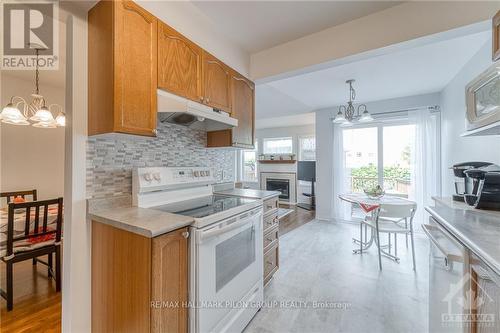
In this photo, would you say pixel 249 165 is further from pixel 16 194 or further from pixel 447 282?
pixel 447 282

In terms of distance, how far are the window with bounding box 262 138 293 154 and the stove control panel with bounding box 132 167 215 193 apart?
4968 millimetres

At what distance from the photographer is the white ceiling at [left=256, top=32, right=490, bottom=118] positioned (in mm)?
2297

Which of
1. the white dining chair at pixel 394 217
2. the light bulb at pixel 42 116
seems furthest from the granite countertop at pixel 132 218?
the white dining chair at pixel 394 217

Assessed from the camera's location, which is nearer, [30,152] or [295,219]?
[30,152]

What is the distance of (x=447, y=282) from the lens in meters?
1.11

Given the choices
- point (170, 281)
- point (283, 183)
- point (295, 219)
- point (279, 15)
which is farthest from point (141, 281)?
point (283, 183)

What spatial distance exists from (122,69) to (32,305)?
2.12 metres

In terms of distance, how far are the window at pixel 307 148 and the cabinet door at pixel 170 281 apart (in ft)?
18.8

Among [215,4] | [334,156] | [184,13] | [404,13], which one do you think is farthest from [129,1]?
[334,156]

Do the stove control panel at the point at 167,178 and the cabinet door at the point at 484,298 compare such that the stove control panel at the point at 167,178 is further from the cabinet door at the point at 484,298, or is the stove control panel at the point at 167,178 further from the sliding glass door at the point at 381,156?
the sliding glass door at the point at 381,156

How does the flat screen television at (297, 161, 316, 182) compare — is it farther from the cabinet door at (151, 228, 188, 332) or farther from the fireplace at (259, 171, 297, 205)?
the cabinet door at (151, 228, 188, 332)

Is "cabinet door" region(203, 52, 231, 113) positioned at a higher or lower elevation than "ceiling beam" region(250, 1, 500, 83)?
lower

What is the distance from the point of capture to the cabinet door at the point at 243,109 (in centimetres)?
213

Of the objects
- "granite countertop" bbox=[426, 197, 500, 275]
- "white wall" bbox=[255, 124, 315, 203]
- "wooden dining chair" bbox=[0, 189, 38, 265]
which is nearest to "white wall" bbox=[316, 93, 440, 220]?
"white wall" bbox=[255, 124, 315, 203]
